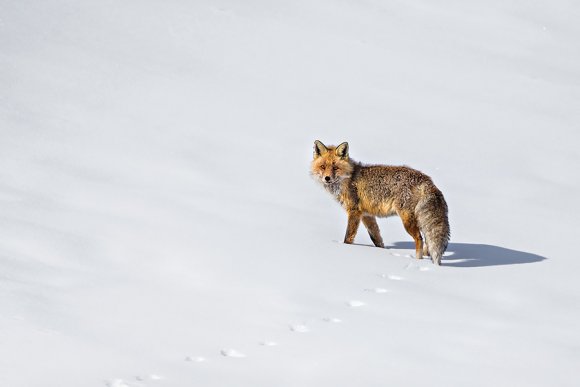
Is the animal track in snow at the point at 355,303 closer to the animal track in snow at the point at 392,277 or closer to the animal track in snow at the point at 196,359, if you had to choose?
the animal track in snow at the point at 392,277

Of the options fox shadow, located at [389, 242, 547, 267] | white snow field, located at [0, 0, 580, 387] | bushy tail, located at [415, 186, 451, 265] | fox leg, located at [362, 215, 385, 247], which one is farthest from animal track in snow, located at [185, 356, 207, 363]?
fox leg, located at [362, 215, 385, 247]

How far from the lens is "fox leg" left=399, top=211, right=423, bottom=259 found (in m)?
10.3

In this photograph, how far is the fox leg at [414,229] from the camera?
1033cm

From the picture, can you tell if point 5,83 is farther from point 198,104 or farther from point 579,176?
point 579,176

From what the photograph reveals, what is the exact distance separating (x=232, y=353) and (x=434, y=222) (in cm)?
373

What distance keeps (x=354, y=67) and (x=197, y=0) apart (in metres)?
4.98

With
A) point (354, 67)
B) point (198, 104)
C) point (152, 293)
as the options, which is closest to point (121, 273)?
point (152, 293)

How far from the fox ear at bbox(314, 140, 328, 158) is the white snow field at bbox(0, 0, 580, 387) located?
88 centimetres

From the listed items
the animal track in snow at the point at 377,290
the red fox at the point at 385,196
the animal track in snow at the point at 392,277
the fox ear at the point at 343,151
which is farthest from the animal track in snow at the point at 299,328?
the fox ear at the point at 343,151

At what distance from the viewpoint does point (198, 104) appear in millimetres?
16609

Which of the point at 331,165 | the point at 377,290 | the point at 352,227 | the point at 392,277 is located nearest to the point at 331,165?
the point at 331,165

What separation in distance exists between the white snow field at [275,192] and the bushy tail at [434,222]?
31 cm

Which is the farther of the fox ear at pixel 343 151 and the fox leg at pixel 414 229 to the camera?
the fox ear at pixel 343 151

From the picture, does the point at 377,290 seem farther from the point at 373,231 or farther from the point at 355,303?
the point at 373,231
